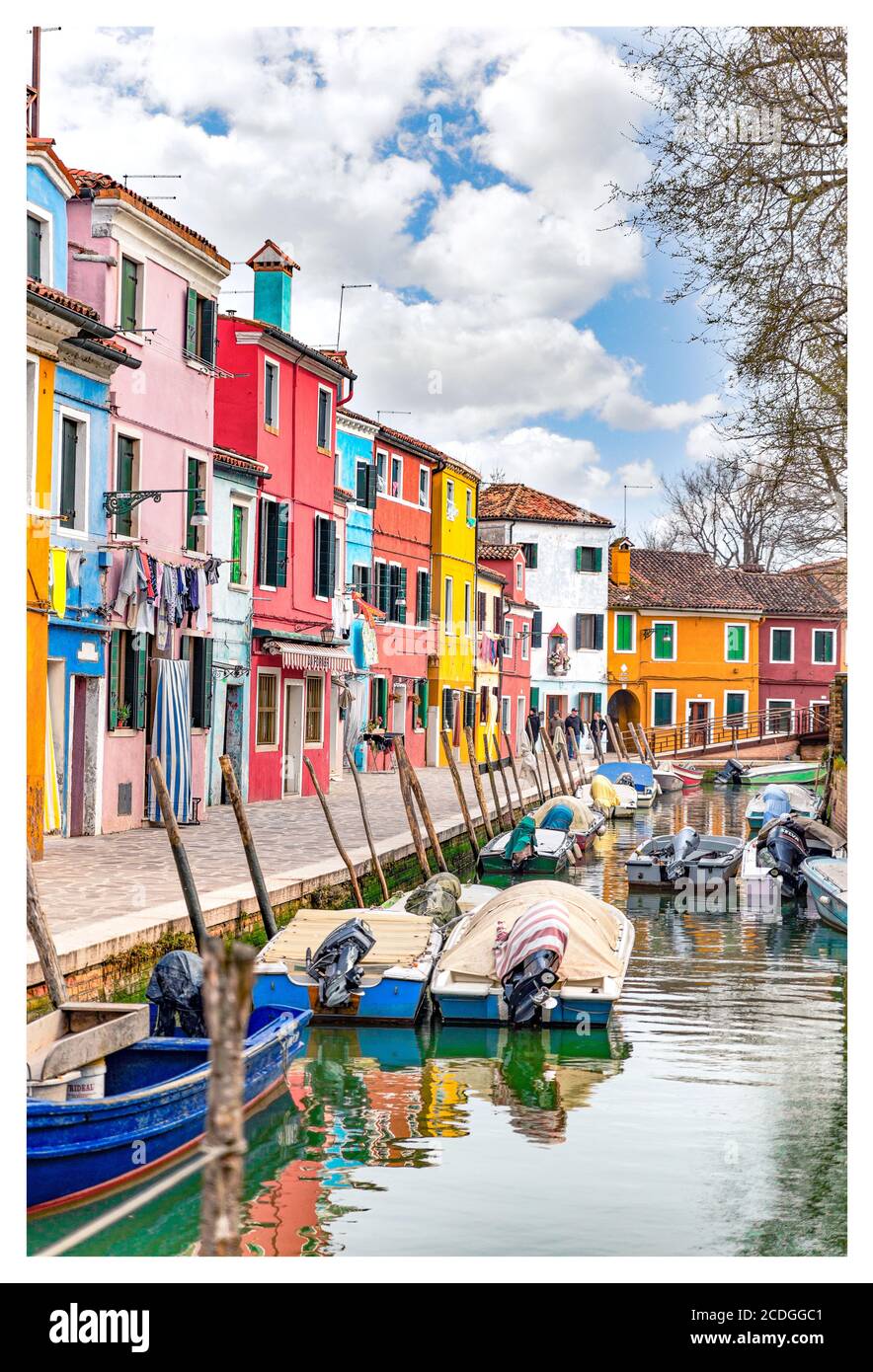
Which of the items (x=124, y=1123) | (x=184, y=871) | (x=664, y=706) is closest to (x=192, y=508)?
(x=184, y=871)

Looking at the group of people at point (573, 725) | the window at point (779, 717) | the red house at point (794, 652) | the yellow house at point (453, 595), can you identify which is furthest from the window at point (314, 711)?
the red house at point (794, 652)

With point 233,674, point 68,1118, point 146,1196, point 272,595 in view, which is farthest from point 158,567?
point 146,1196

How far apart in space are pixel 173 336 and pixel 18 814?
15830mm

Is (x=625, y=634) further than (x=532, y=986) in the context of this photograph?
Yes

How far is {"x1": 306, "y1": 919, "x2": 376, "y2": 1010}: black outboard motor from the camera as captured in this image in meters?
11.5

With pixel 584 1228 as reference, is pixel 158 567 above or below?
above

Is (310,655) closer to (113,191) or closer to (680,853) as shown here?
(680,853)

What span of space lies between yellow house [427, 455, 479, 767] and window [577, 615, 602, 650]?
1013 centimetres

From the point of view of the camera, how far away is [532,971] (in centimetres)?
1127

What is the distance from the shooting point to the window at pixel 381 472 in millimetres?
33938

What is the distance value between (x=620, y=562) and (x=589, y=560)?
3009 millimetres

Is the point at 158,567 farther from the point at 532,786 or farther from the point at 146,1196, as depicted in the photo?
the point at 532,786

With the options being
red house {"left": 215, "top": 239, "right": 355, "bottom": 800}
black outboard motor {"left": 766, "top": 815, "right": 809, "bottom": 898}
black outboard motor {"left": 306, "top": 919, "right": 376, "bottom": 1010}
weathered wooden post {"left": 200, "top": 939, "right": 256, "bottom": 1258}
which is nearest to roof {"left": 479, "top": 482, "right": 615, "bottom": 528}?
red house {"left": 215, "top": 239, "right": 355, "bottom": 800}
